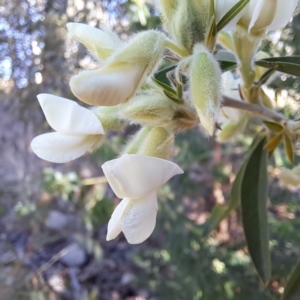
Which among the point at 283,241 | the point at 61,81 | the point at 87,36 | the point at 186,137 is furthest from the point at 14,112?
the point at 87,36

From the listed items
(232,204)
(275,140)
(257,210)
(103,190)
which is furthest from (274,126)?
(103,190)

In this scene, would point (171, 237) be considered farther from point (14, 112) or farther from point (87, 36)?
point (87, 36)

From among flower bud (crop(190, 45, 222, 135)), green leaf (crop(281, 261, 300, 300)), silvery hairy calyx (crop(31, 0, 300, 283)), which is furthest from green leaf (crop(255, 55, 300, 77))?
green leaf (crop(281, 261, 300, 300))

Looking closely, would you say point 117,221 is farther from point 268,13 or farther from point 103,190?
point 103,190

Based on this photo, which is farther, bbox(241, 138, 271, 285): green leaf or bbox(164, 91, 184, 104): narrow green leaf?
bbox(241, 138, 271, 285): green leaf

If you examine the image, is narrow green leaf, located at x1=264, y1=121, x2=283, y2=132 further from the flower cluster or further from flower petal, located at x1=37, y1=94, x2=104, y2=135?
flower petal, located at x1=37, y1=94, x2=104, y2=135

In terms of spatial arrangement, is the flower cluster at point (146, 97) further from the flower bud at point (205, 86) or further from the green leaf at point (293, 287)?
the green leaf at point (293, 287)

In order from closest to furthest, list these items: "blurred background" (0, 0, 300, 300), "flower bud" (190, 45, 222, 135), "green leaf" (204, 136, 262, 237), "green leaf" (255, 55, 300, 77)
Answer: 1. "flower bud" (190, 45, 222, 135)
2. "green leaf" (255, 55, 300, 77)
3. "green leaf" (204, 136, 262, 237)
4. "blurred background" (0, 0, 300, 300)
